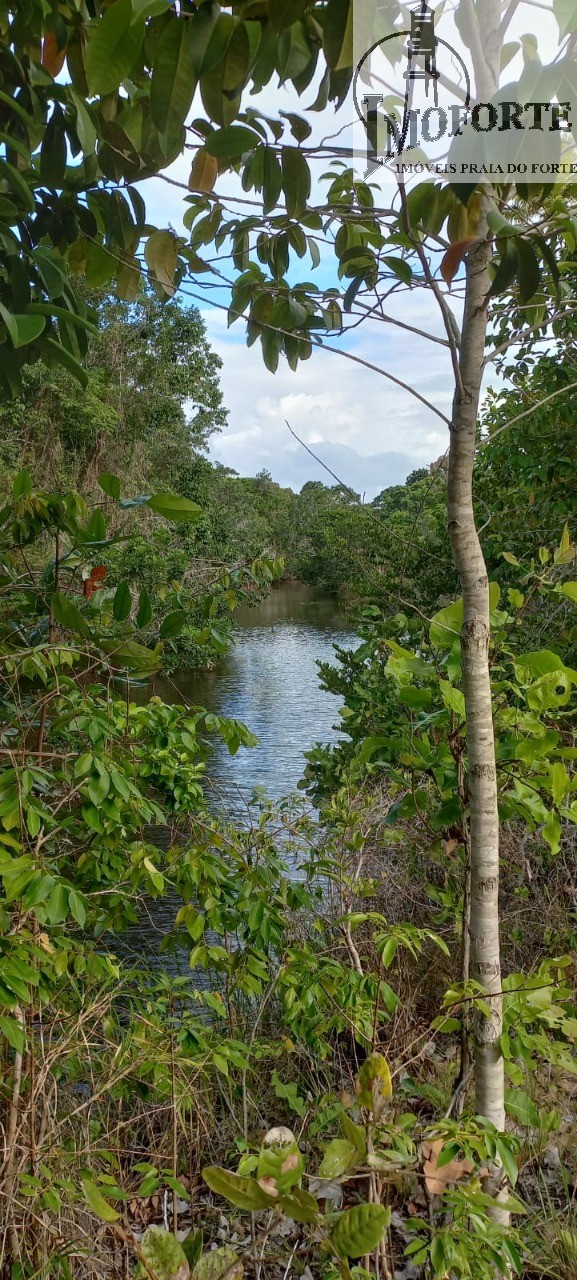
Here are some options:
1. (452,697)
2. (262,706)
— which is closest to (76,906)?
(452,697)

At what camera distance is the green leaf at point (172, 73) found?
66cm

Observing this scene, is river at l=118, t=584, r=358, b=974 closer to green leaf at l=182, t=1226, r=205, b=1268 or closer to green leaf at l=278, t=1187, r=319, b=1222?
green leaf at l=182, t=1226, r=205, b=1268

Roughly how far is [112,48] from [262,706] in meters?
10.4

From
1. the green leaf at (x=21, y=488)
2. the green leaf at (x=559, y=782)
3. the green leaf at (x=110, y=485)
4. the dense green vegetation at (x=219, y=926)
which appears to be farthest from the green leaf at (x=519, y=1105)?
the green leaf at (x=21, y=488)

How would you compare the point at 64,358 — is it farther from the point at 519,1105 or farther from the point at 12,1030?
the point at 519,1105

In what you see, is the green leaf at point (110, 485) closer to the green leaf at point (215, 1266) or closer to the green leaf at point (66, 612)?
the green leaf at point (66, 612)

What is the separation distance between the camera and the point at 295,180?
957 millimetres

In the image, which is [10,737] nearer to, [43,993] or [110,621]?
[110,621]

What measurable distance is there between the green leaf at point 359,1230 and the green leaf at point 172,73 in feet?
3.32

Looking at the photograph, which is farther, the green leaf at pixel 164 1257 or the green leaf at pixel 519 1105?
the green leaf at pixel 519 1105

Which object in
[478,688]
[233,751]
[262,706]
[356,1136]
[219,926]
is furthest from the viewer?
[262,706]

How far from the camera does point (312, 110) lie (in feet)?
2.80

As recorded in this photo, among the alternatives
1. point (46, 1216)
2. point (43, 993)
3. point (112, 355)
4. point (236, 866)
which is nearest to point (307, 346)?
point (236, 866)

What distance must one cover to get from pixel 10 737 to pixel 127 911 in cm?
52
